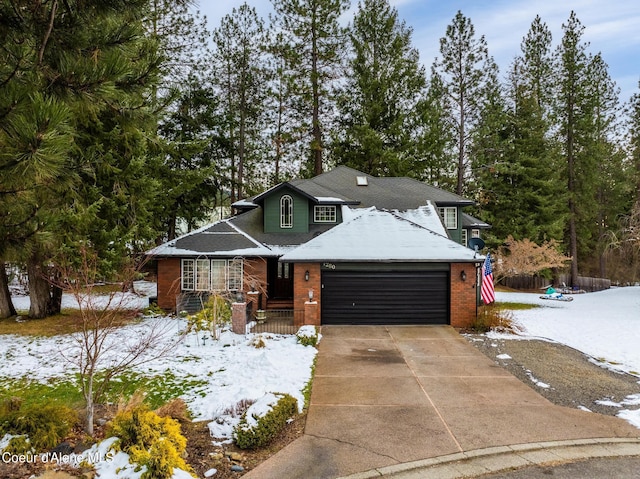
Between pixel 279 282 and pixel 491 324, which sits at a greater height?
pixel 279 282

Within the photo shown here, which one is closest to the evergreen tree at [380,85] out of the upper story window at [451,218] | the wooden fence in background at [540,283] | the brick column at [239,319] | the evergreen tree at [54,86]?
the upper story window at [451,218]

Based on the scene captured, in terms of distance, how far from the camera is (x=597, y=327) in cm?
Result: 1389

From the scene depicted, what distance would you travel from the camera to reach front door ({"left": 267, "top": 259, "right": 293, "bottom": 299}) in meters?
17.3

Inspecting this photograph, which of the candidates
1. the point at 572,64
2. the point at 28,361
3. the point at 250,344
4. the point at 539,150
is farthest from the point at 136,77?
the point at 572,64

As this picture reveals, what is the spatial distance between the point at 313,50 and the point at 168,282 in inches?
788

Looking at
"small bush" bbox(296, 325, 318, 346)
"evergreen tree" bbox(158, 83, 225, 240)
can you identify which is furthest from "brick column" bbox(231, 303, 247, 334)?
"evergreen tree" bbox(158, 83, 225, 240)

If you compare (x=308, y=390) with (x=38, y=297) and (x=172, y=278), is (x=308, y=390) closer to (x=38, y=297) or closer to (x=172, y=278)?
(x=172, y=278)

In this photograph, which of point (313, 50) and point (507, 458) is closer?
point (507, 458)

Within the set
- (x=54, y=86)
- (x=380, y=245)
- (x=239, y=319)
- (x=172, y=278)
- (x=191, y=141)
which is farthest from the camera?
(x=191, y=141)

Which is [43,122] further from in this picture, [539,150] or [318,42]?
[539,150]

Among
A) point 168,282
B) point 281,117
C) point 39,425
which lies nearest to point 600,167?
point 281,117

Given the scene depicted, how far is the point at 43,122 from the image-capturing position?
10.8 ft

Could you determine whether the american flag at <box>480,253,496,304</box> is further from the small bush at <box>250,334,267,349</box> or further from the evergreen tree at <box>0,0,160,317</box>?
the evergreen tree at <box>0,0,160,317</box>

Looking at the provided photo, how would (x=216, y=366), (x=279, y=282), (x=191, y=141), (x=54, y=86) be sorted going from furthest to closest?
(x=191, y=141)
(x=279, y=282)
(x=216, y=366)
(x=54, y=86)
